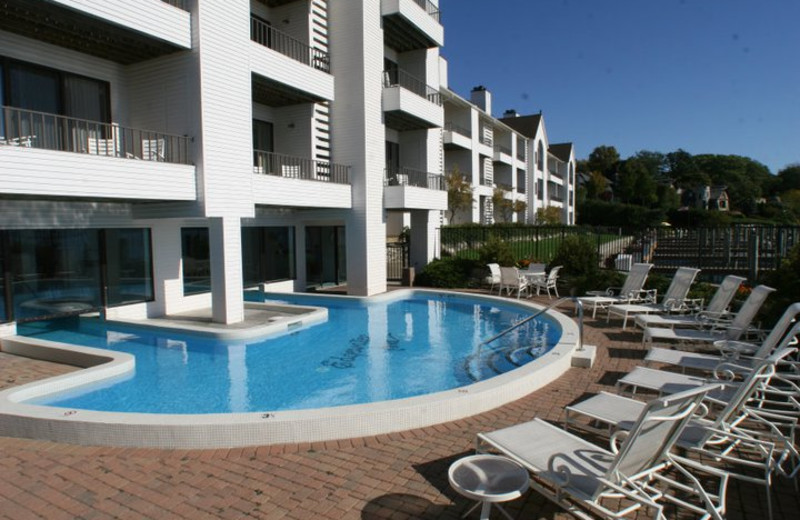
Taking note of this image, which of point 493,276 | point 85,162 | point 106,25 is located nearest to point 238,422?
point 85,162

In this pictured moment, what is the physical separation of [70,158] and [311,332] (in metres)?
6.33

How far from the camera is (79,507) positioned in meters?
4.30

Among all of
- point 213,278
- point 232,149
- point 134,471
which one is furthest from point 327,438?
point 232,149

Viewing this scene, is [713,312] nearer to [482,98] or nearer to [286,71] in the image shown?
[286,71]

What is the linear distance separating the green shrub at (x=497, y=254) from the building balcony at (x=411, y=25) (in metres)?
8.96

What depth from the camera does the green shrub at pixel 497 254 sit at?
19.3 m

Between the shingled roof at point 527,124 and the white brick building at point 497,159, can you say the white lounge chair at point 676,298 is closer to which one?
the white brick building at point 497,159

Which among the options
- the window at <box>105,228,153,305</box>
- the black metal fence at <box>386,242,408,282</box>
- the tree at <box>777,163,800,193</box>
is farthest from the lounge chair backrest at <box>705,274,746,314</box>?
the tree at <box>777,163,800,193</box>

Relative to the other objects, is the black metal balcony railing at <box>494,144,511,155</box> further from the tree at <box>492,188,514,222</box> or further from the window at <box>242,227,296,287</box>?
the window at <box>242,227,296,287</box>

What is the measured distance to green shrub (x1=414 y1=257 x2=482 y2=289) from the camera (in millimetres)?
19859

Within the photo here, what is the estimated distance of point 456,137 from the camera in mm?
32656

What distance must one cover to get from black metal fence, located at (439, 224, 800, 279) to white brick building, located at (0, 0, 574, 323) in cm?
549

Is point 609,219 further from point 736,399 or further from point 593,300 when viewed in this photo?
point 736,399

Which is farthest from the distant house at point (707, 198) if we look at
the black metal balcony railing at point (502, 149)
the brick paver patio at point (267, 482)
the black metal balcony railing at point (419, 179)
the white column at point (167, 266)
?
the brick paver patio at point (267, 482)
